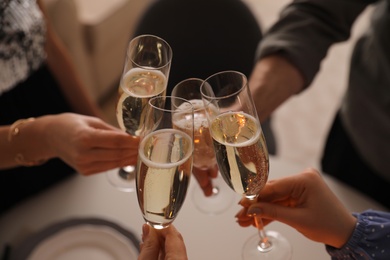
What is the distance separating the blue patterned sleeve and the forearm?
0.65m

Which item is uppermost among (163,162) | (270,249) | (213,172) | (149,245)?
(163,162)

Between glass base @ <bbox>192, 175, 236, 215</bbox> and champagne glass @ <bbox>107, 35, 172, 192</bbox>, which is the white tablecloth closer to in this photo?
glass base @ <bbox>192, 175, 236, 215</bbox>

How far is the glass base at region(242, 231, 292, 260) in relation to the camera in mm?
1059

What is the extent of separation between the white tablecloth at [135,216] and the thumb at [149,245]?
8.6 inches

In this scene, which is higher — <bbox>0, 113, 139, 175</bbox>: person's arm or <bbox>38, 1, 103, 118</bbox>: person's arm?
<bbox>0, 113, 139, 175</bbox>: person's arm

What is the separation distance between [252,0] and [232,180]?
9.99ft

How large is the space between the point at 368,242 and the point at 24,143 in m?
0.74

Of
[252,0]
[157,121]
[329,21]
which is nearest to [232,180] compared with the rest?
[157,121]

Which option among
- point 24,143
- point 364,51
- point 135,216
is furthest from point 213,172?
point 364,51

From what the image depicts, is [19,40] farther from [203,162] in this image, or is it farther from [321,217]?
[321,217]

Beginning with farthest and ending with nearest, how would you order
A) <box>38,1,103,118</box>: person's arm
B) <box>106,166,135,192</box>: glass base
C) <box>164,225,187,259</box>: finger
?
<box>38,1,103,118</box>: person's arm, <box>106,166,135,192</box>: glass base, <box>164,225,187,259</box>: finger

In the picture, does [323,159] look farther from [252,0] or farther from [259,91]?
[252,0]

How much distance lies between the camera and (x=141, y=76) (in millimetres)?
974

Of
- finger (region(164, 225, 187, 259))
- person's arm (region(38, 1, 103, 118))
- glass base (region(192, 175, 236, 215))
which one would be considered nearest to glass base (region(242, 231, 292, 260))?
glass base (region(192, 175, 236, 215))
